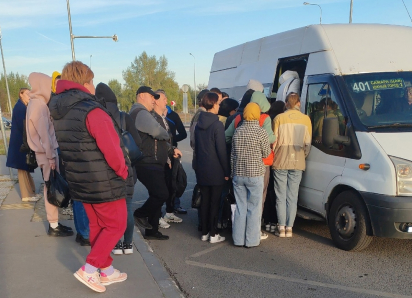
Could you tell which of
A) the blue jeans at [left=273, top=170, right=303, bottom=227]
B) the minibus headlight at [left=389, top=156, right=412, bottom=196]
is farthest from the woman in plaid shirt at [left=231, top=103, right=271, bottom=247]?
the minibus headlight at [left=389, top=156, right=412, bottom=196]

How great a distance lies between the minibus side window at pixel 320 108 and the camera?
5.20 meters

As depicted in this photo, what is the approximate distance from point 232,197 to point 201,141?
1073mm

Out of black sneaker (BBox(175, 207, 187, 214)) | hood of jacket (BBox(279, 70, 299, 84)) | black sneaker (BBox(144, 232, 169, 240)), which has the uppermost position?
hood of jacket (BBox(279, 70, 299, 84))

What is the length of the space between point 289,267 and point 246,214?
0.97m

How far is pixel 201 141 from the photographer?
5633 millimetres

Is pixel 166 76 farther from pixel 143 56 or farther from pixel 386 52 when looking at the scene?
pixel 386 52

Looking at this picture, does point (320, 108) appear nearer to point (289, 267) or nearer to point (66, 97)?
point (289, 267)

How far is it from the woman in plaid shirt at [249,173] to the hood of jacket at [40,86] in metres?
2.64

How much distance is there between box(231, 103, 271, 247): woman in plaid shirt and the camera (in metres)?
5.26

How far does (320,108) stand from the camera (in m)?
5.61

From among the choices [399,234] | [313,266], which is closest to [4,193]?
[313,266]

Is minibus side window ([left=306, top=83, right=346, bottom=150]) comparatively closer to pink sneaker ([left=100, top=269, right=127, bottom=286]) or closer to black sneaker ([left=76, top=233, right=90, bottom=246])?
pink sneaker ([left=100, top=269, right=127, bottom=286])

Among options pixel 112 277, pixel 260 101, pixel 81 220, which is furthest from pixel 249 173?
pixel 81 220

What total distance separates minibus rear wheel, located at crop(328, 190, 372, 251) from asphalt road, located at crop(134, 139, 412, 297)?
159 mm
